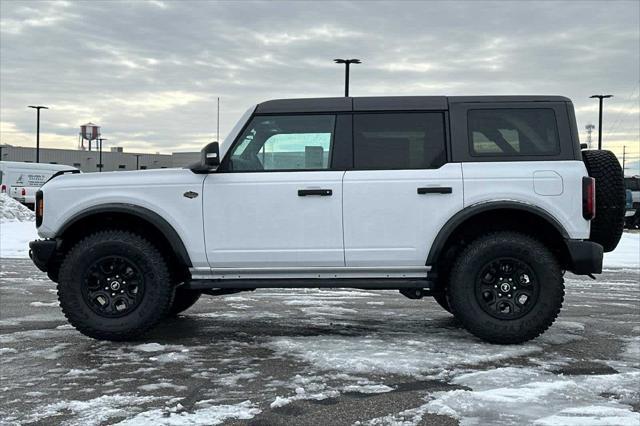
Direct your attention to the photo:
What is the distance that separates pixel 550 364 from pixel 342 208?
2029 mm

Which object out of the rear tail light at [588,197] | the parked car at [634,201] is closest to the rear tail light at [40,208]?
the rear tail light at [588,197]

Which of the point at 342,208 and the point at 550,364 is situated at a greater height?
the point at 342,208

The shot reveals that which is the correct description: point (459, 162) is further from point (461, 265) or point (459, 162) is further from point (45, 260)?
point (45, 260)

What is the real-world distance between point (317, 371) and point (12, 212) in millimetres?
20486

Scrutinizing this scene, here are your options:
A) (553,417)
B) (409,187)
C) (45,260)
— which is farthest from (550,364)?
(45,260)

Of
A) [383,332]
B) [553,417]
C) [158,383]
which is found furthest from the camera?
[383,332]

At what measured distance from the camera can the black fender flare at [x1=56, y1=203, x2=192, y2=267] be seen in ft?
19.6

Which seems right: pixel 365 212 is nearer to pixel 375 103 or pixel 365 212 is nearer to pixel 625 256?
pixel 375 103

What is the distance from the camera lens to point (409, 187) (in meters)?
5.90

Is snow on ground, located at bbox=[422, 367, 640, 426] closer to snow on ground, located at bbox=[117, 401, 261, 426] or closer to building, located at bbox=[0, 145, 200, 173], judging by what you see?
snow on ground, located at bbox=[117, 401, 261, 426]

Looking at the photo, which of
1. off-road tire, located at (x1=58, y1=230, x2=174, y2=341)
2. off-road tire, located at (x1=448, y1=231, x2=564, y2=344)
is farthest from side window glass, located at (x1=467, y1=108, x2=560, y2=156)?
off-road tire, located at (x1=58, y1=230, x2=174, y2=341)

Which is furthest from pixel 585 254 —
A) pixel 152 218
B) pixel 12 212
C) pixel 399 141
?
pixel 12 212

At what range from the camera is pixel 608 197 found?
19.7ft

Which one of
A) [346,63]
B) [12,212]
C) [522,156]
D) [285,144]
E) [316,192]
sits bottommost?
[12,212]
